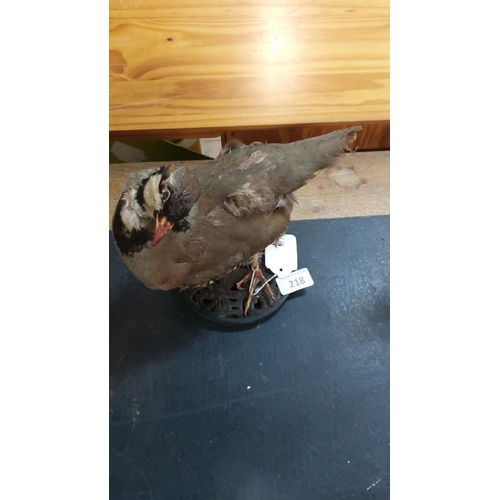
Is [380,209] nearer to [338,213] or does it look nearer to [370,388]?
[338,213]

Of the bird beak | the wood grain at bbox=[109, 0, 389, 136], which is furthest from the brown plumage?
the wood grain at bbox=[109, 0, 389, 136]

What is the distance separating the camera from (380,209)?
1.36 metres

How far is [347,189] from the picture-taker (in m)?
1.37

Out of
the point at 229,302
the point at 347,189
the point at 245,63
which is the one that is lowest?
the point at 229,302

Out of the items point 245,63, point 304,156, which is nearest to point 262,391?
point 304,156

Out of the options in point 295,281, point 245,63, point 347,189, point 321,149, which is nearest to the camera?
point 321,149

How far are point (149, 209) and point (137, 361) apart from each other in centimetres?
56

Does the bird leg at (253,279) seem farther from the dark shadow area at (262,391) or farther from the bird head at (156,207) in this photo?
the bird head at (156,207)

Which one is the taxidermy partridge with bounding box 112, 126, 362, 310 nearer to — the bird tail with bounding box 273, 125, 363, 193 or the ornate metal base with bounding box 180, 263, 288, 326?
the bird tail with bounding box 273, 125, 363, 193

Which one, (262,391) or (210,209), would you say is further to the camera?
(262,391)

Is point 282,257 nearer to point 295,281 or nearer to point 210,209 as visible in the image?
point 295,281

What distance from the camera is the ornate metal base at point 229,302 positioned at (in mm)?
1221

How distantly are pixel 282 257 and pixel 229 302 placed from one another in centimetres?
22

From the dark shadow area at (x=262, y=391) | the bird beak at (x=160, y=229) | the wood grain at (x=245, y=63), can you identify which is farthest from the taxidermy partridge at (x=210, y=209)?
the dark shadow area at (x=262, y=391)
